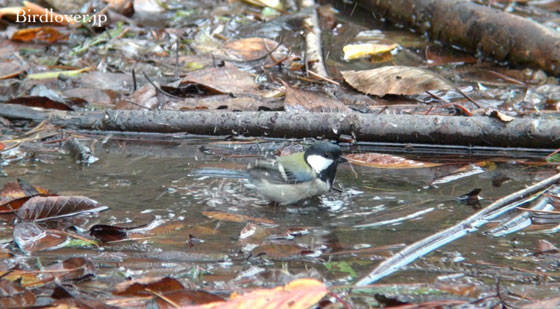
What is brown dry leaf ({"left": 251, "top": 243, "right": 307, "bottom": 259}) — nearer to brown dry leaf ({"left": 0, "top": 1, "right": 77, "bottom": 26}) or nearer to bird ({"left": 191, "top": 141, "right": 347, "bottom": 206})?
bird ({"left": 191, "top": 141, "right": 347, "bottom": 206})

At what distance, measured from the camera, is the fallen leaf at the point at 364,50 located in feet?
24.9

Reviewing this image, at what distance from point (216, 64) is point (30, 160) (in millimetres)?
2543

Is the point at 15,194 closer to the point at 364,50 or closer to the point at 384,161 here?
the point at 384,161

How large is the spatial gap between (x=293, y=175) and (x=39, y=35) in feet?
14.8

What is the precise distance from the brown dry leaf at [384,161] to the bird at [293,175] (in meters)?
0.53

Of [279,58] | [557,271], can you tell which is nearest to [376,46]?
[279,58]

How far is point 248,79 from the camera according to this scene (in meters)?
6.62

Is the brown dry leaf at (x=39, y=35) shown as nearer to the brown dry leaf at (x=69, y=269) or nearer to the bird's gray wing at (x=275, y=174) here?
the bird's gray wing at (x=275, y=174)

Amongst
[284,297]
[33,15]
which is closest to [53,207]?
[284,297]

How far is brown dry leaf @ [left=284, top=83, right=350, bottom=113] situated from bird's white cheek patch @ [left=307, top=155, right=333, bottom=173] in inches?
52.5

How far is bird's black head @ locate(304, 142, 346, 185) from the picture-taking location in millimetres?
4453

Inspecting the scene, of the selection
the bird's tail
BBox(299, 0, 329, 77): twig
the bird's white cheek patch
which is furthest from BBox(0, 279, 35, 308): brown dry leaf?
BBox(299, 0, 329, 77): twig

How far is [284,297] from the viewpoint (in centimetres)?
267

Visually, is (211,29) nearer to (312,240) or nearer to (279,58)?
(279,58)
